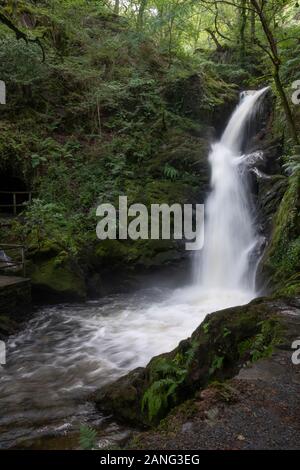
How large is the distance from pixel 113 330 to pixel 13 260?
362 centimetres

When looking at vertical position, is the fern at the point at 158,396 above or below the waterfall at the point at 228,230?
below

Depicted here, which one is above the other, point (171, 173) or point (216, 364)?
point (171, 173)

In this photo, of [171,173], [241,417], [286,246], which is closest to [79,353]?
[286,246]

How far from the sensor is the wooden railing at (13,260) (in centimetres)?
919

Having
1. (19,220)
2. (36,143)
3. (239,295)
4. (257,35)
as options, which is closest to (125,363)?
(239,295)

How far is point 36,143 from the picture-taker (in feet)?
43.8

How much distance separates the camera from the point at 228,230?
38.6 feet

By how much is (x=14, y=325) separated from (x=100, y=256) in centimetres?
335

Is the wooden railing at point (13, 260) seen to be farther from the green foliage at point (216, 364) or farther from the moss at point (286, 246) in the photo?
the green foliage at point (216, 364)

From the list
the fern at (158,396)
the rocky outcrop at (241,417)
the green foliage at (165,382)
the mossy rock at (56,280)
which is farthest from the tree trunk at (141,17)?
the rocky outcrop at (241,417)

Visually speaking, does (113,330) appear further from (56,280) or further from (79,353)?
(56,280)

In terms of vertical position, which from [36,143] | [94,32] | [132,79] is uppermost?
[94,32]

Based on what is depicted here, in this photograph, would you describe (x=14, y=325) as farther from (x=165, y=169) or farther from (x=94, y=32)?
(x=94, y=32)

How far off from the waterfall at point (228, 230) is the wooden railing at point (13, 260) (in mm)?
4929
